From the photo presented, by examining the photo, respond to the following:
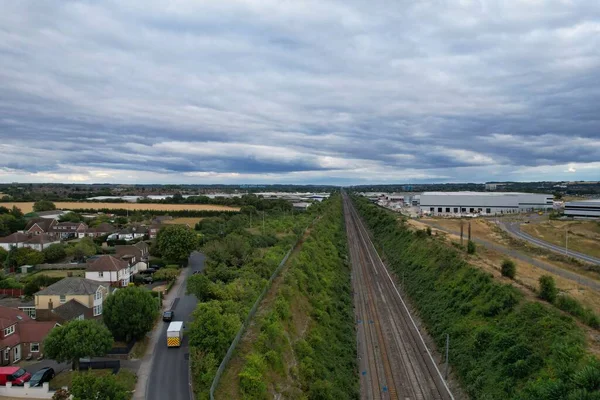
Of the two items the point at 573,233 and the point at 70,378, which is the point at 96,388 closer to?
the point at 70,378

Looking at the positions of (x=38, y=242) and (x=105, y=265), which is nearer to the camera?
(x=105, y=265)

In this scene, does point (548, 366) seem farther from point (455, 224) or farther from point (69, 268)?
point (455, 224)

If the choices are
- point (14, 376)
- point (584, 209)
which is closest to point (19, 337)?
point (14, 376)

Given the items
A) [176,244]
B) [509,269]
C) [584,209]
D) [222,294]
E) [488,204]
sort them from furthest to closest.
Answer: [488,204], [584,209], [176,244], [509,269], [222,294]

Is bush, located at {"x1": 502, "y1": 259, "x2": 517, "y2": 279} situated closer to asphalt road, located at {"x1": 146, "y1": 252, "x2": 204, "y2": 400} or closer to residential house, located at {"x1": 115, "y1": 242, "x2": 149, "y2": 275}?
asphalt road, located at {"x1": 146, "y1": 252, "x2": 204, "y2": 400}

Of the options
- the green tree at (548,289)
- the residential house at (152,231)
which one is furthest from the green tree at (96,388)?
the residential house at (152,231)

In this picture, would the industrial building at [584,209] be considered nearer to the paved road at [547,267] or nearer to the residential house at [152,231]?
the paved road at [547,267]

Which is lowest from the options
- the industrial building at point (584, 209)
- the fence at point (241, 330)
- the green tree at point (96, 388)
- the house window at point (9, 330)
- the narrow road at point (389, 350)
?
the narrow road at point (389, 350)
